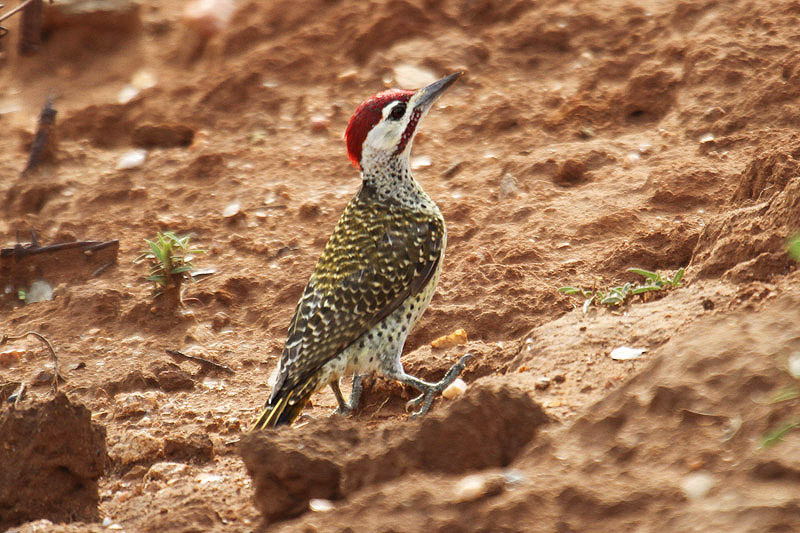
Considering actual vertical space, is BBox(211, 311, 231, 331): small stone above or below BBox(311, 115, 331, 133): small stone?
below

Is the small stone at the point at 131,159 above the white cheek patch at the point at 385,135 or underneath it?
underneath

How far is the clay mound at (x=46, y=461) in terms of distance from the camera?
3686 millimetres

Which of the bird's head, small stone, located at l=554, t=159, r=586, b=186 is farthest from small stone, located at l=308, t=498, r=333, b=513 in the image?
small stone, located at l=554, t=159, r=586, b=186

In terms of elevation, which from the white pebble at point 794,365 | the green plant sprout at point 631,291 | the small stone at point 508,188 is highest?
the white pebble at point 794,365

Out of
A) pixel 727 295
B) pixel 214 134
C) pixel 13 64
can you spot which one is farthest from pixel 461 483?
pixel 13 64

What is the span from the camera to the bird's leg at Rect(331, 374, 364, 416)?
470 centimetres

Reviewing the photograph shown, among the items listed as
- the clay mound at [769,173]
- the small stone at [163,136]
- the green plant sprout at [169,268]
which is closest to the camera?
the clay mound at [769,173]

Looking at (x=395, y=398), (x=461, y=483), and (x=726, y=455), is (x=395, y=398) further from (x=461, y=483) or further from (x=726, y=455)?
(x=726, y=455)

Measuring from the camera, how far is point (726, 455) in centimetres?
272

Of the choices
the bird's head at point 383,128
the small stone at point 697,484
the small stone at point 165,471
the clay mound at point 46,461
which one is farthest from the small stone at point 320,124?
the small stone at point 697,484

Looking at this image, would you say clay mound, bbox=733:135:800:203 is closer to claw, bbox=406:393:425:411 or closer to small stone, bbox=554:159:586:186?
small stone, bbox=554:159:586:186

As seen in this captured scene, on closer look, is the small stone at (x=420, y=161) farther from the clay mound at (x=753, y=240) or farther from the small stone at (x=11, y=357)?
the small stone at (x=11, y=357)

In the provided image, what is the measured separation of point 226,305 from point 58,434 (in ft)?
7.34

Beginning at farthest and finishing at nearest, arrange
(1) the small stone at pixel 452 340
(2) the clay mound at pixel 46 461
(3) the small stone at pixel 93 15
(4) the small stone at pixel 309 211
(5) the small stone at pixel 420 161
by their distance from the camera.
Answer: (3) the small stone at pixel 93 15 < (5) the small stone at pixel 420 161 < (4) the small stone at pixel 309 211 < (1) the small stone at pixel 452 340 < (2) the clay mound at pixel 46 461
